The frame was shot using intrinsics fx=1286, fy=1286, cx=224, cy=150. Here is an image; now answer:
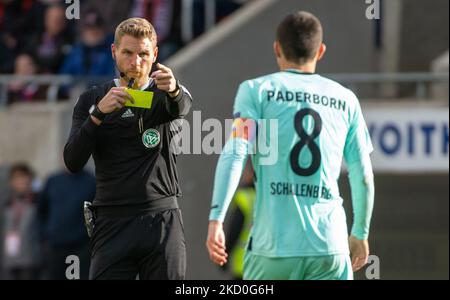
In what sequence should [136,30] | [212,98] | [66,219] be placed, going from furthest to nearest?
1. [212,98]
2. [66,219]
3. [136,30]

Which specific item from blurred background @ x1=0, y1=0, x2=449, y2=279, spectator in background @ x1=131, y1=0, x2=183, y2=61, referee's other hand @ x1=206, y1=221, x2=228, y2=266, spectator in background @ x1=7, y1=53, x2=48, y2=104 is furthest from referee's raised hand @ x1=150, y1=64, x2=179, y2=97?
spectator in background @ x1=131, y1=0, x2=183, y2=61

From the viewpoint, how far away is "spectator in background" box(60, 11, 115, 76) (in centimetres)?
1434

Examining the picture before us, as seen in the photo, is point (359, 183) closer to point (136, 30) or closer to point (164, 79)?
point (164, 79)

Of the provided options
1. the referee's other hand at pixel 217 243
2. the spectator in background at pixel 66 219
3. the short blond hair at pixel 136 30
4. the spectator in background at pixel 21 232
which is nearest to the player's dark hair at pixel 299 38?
the short blond hair at pixel 136 30

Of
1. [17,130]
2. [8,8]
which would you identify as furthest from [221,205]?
[8,8]

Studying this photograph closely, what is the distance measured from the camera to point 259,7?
1496cm

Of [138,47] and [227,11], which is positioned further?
[227,11]

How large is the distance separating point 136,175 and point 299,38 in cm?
122

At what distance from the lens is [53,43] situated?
15.5m

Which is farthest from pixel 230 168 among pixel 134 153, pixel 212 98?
pixel 212 98

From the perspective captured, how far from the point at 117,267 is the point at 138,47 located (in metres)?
1.25

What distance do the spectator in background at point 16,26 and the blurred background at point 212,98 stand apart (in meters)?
0.02

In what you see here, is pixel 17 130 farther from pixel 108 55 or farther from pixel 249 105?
pixel 249 105

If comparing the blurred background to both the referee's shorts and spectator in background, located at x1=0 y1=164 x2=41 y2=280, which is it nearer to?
spectator in background, located at x1=0 y1=164 x2=41 y2=280
